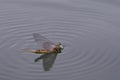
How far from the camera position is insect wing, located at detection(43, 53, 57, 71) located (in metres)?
3.03

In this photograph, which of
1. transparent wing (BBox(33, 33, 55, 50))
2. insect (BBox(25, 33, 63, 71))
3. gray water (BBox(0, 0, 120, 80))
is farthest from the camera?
transparent wing (BBox(33, 33, 55, 50))

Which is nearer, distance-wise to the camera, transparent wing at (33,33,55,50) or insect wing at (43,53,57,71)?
insect wing at (43,53,57,71)

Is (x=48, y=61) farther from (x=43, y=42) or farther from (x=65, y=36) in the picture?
(x=65, y=36)

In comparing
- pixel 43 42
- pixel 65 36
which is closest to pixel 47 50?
pixel 43 42

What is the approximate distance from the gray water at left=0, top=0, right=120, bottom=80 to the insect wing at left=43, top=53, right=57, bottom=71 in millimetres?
39

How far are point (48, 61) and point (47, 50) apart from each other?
0.51ft

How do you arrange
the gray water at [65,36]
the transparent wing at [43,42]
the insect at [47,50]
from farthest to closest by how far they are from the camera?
1. the transparent wing at [43,42]
2. the insect at [47,50]
3. the gray water at [65,36]

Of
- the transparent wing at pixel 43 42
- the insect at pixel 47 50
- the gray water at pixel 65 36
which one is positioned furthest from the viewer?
the transparent wing at pixel 43 42

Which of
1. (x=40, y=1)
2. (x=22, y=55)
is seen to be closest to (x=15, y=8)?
(x=40, y=1)

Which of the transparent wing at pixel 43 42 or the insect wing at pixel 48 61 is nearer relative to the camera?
the insect wing at pixel 48 61

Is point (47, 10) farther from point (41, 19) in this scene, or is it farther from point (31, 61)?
point (31, 61)

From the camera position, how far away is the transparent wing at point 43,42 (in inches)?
128

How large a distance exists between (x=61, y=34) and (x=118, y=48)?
0.54m

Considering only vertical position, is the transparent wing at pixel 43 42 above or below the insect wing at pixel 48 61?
above
